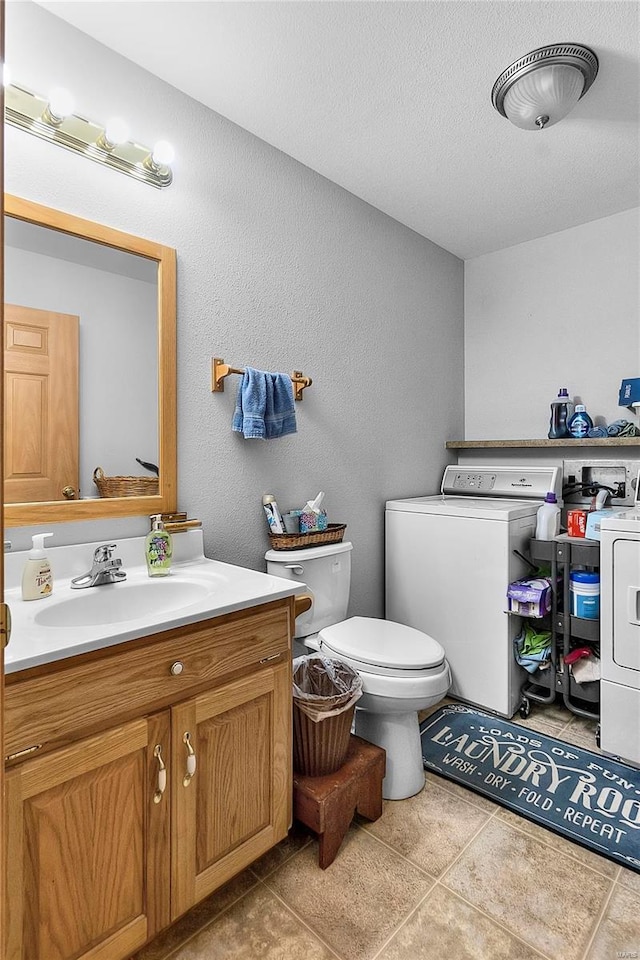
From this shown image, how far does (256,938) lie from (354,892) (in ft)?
0.93

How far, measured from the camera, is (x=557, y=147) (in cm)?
210

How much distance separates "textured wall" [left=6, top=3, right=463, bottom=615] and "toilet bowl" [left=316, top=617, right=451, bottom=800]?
0.51 m

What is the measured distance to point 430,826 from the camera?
1.66 metres

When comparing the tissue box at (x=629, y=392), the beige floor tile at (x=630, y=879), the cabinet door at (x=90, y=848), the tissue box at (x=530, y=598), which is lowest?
the beige floor tile at (x=630, y=879)

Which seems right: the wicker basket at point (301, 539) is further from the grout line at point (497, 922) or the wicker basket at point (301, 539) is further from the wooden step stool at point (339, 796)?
the grout line at point (497, 922)

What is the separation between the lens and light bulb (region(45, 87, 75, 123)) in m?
1.42

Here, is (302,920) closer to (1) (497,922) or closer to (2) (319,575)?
(1) (497,922)

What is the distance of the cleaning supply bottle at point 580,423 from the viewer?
2.66 meters

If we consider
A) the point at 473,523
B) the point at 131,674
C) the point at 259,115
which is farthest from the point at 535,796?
the point at 259,115

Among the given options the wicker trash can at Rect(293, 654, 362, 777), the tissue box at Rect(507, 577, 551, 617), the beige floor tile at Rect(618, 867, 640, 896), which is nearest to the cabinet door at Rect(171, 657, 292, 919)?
the wicker trash can at Rect(293, 654, 362, 777)

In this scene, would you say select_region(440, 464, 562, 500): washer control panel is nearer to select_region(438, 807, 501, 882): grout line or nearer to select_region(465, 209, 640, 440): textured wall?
select_region(465, 209, 640, 440): textured wall

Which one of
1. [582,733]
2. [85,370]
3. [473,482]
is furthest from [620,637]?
[85,370]

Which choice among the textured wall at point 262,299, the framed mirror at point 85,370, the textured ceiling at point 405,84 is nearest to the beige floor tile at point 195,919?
the textured wall at point 262,299

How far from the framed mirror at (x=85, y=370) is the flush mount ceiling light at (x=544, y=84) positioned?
4.09ft
